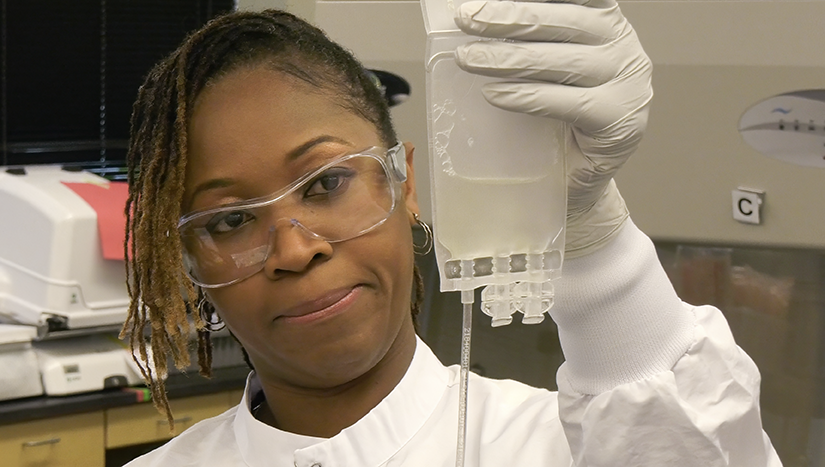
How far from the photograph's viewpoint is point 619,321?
991mm

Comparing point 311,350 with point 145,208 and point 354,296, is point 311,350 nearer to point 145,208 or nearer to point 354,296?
point 354,296

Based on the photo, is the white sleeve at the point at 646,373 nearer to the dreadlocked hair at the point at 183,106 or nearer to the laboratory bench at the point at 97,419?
the dreadlocked hair at the point at 183,106

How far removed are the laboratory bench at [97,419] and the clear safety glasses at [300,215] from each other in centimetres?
147

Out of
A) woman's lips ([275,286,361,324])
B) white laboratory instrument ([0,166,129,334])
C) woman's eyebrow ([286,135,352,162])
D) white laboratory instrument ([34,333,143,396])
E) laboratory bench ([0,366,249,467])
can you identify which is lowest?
laboratory bench ([0,366,249,467])

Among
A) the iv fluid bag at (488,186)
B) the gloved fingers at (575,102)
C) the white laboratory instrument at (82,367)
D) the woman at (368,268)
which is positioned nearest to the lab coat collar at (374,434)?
the woman at (368,268)

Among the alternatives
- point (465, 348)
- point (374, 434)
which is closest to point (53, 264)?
point (374, 434)

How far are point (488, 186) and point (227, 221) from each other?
41cm

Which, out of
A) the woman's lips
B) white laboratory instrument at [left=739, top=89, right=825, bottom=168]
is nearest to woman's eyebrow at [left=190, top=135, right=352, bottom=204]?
the woman's lips

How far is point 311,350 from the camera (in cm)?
111

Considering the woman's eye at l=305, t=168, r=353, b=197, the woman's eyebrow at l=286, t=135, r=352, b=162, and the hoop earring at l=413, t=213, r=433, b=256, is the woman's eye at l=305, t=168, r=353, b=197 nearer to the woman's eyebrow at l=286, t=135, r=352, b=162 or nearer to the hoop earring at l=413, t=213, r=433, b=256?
the woman's eyebrow at l=286, t=135, r=352, b=162

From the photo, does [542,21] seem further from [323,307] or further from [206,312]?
[206,312]

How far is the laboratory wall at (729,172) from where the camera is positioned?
1.07 meters

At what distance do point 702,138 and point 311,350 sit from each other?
56cm

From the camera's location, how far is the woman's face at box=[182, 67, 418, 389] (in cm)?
108
